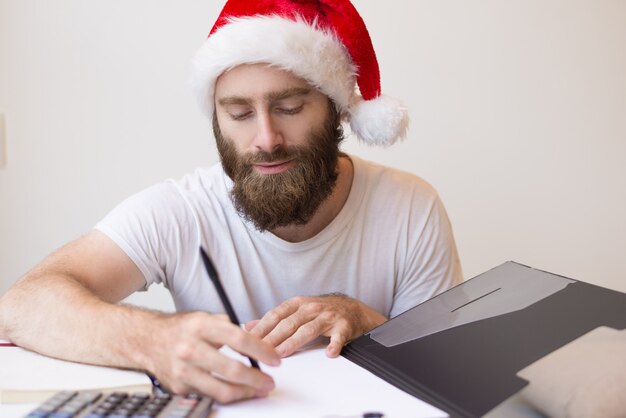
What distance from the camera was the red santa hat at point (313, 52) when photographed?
1.12 metres

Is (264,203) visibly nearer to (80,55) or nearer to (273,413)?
(273,413)

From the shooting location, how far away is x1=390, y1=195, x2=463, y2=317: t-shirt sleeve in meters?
1.26

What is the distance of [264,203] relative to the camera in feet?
3.67

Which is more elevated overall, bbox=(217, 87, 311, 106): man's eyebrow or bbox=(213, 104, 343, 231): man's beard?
bbox=(217, 87, 311, 106): man's eyebrow

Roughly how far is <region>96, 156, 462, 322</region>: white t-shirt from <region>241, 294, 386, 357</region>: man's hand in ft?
0.89

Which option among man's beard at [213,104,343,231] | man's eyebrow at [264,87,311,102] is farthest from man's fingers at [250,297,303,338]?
man's eyebrow at [264,87,311,102]

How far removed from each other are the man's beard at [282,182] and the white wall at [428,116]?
0.68 m

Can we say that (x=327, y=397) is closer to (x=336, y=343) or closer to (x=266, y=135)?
(x=336, y=343)

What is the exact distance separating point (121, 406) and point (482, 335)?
0.40 metres

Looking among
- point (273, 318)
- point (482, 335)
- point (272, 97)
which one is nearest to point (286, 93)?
point (272, 97)

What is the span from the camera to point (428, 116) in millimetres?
1897

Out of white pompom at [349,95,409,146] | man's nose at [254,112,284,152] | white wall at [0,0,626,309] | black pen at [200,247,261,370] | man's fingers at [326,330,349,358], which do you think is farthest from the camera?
white wall at [0,0,626,309]

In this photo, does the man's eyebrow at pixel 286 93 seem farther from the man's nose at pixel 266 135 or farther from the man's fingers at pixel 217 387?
the man's fingers at pixel 217 387

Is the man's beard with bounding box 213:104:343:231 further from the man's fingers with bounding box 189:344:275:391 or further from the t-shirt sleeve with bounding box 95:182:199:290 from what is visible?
the man's fingers with bounding box 189:344:275:391
